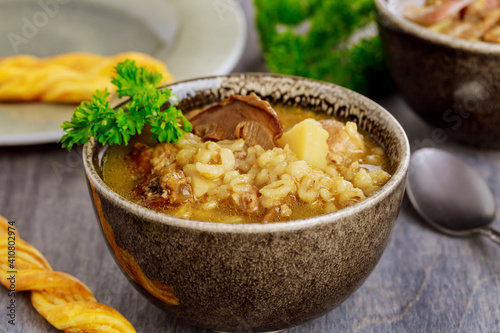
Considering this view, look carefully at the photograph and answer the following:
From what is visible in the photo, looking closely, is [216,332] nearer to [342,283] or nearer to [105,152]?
[342,283]

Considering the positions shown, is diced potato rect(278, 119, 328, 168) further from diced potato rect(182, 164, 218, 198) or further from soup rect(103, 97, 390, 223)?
diced potato rect(182, 164, 218, 198)

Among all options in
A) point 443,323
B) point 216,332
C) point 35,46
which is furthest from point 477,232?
point 35,46

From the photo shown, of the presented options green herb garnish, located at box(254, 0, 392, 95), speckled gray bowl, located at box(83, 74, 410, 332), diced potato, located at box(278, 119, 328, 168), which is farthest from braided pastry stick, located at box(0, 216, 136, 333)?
green herb garnish, located at box(254, 0, 392, 95)

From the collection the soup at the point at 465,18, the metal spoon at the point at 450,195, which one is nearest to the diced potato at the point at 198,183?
the metal spoon at the point at 450,195

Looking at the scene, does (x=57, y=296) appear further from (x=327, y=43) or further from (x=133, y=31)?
(x=133, y=31)

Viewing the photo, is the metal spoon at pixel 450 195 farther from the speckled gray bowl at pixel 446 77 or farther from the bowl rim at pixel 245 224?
the bowl rim at pixel 245 224
